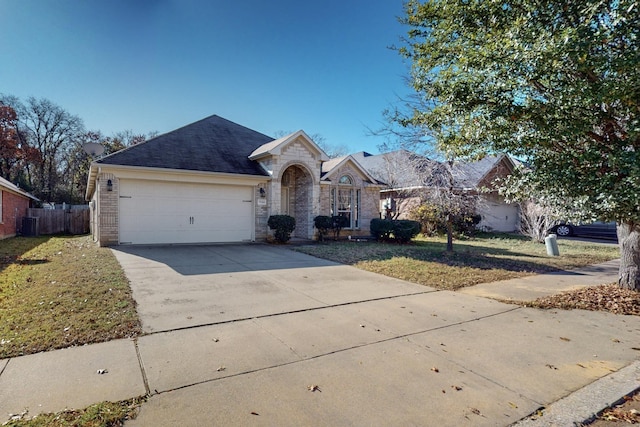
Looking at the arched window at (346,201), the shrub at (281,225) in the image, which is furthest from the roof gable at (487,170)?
the shrub at (281,225)

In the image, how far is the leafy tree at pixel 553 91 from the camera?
4594 mm

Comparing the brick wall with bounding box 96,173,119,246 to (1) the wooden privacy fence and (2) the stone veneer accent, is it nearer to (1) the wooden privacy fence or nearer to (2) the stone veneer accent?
(2) the stone veneer accent

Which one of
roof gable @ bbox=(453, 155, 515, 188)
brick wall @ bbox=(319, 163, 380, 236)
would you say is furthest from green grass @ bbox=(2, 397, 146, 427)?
roof gable @ bbox=(453, 155, 515, 188)

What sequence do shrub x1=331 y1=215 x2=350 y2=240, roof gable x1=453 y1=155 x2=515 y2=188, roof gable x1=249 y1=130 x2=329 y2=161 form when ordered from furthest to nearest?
roof gable x1=453 y1=155 x2=515 y2=188, shrub x1=331 y1=215 x2=350 y2=240, roof gable x1=249 y1=130 x2=329 y2=161

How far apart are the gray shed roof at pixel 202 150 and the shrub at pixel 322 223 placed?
3.16 meters

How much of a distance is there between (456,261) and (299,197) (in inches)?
329

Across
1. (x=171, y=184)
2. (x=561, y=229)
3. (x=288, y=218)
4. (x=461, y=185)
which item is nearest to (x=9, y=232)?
(x=171, y=184)

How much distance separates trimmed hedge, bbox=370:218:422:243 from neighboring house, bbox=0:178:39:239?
16.8m

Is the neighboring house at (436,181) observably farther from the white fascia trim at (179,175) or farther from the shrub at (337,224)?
the white fascia trim at (179,175)

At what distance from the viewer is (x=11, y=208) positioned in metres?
17.2

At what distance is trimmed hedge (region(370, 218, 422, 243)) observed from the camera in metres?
15.2

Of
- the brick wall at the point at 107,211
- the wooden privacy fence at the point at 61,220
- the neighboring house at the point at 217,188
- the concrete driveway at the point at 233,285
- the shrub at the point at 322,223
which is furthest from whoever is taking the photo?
the wooden privacy fence at the point at 61,220

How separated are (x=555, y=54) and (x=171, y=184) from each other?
1209 cm

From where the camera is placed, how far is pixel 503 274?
876 centimetres
